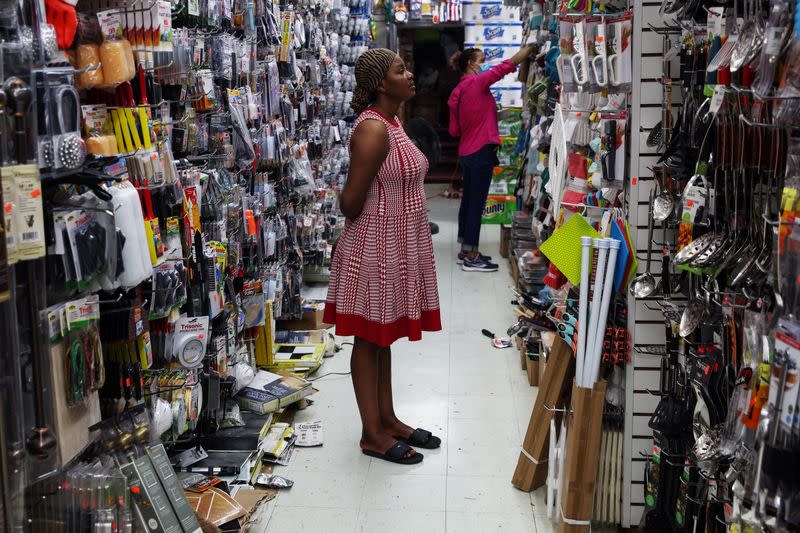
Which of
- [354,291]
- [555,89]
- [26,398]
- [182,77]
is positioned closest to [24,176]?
[26,398]

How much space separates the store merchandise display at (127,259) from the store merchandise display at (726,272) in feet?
4.66

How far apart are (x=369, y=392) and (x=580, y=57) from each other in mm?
1584

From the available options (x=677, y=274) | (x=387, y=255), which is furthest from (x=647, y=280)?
(x=387, y=255)

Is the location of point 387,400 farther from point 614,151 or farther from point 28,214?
point 28,214

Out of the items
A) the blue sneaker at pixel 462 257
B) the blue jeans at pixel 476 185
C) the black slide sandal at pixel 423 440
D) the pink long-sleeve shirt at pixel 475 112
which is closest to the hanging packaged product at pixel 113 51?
the black slide sandal at pixel 423 440

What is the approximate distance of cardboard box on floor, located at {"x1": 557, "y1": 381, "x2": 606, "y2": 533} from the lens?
2.90 meters

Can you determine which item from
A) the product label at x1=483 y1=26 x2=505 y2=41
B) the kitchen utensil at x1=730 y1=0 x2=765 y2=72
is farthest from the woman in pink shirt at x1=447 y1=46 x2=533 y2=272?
the kitchen utensil at x1=730 y1=0 x2=765 y2=72

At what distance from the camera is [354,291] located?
11.6 feet

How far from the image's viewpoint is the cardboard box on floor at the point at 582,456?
9.52ft

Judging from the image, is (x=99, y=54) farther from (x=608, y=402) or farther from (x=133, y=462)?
(x=608, y=402)

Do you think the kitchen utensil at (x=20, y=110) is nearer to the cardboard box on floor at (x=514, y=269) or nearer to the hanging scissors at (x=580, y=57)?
the hanging scissors at (x=580, y=57)

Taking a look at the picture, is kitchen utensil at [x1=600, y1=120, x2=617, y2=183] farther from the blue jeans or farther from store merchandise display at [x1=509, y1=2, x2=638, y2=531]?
the blue jeans

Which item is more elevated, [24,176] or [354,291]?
[24,176]

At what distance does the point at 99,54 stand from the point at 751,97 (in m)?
1.64
